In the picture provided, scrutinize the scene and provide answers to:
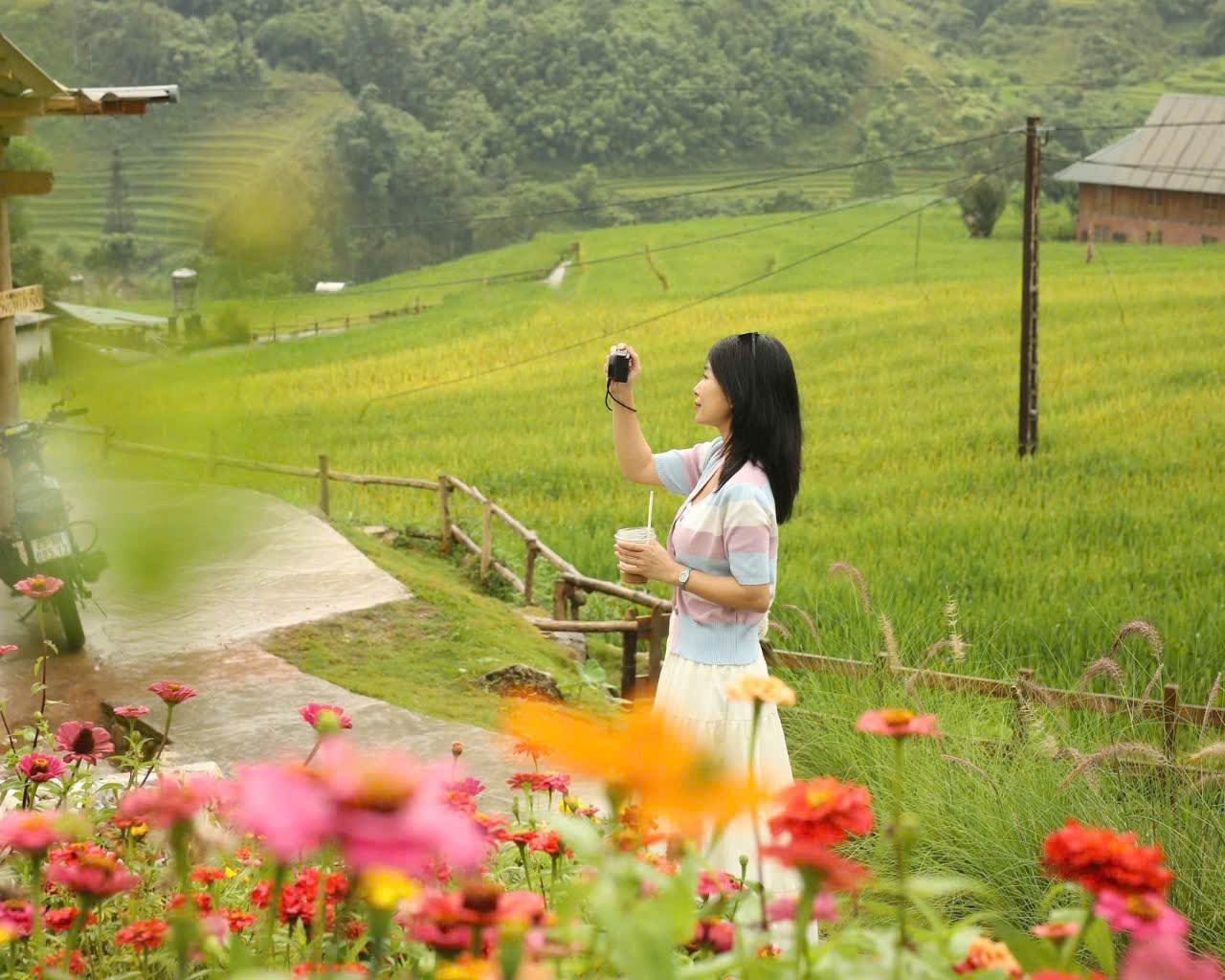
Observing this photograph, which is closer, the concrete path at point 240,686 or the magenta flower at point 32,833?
the magenta flower at point 32,833

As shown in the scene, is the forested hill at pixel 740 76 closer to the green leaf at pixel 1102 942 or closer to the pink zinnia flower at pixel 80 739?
the pink zinnia flower at pixel 80 739

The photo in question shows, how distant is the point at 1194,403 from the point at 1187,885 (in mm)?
9307

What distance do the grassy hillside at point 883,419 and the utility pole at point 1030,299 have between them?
27 centimetres

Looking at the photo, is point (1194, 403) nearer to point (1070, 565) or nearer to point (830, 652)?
point (1070, 565)

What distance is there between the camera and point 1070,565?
8047 millimetres

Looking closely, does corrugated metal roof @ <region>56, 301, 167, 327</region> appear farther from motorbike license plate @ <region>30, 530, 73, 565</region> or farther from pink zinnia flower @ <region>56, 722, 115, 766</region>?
motorbike license plate @ <region>30, 530, 73, 565</region>

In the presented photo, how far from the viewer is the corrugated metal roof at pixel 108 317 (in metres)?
0.50

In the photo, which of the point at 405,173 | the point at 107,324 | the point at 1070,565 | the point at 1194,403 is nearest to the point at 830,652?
the point at 1070,565

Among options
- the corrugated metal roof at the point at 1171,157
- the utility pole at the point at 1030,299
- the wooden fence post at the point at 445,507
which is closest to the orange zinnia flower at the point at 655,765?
the wooden fence post at the point at 445,507

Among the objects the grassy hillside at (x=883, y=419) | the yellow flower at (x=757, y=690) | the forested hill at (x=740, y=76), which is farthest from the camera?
the forested hill at (x=740, y=76)

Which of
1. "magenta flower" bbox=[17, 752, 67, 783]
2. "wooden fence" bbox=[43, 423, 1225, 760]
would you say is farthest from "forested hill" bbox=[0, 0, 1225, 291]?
"magenta flower" bbox=[17, 752, 67, 783]

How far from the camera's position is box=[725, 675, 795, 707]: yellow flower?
905mm

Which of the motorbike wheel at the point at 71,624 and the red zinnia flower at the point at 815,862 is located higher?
the red zinnia flower at the point at 815,862

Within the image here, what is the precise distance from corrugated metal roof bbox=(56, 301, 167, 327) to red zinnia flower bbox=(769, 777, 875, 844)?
42 cm
